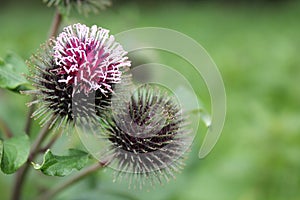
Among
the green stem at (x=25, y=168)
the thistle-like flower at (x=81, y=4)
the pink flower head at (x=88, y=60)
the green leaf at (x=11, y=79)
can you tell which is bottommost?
the green stem at (x=25, y=168)

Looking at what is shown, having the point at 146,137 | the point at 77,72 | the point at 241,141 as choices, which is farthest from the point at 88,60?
the point at 241,141

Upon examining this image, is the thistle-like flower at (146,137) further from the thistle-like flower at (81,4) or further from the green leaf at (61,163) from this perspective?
the thistle-like flower at (81,4)

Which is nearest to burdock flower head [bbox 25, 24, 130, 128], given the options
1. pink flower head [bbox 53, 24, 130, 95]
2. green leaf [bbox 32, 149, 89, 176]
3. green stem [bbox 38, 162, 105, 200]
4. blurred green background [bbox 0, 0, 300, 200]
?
pink flower head [bbox 53, 24, 130, 95]

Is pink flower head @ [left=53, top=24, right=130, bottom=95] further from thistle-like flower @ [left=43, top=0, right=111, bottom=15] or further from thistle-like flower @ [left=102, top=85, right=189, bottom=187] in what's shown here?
thistle-like flower @ [left=43, top=0, right=111, bottom=15]

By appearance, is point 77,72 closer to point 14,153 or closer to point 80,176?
point 14,153

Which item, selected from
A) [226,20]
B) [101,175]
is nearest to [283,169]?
[101,175]

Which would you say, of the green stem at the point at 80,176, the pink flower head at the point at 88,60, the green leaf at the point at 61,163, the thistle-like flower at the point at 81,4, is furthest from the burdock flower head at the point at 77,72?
the thistle-like flower at the point at 81,4

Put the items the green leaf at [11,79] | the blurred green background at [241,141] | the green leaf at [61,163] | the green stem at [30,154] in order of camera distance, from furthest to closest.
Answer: the blurred green background at [241,141] < the green stem at [30,154] < the green leaf at [11,79] < the green leaf at [61,163]
